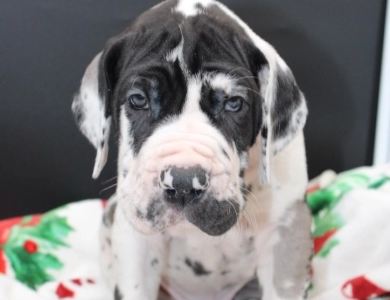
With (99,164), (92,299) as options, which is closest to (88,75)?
(99,164)

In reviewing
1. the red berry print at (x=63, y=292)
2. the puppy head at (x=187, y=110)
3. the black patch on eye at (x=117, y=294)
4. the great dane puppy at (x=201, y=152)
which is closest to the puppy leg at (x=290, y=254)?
the great dane puppy at (x=201, y=152)

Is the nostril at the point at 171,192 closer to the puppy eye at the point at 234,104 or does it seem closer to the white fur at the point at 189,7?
the puppy eye at the point at 234,104

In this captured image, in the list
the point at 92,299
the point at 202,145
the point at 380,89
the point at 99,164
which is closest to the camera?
the point at 202,145

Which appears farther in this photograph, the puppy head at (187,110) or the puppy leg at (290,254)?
the puppy leg at (290,254)

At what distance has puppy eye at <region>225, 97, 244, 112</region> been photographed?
1660 mm

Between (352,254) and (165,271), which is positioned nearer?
(165,271)

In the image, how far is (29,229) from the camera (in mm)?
2631

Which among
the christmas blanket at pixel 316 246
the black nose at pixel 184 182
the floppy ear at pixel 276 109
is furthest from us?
the christmas blanket at pixel 316 246

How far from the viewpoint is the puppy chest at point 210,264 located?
1932 mm

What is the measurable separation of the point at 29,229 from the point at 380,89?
1.66 m

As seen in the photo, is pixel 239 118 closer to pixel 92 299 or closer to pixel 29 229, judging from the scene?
pixel 92 299

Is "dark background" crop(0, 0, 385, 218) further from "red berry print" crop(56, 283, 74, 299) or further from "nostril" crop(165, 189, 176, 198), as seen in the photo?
"nostril" crop(165, 189, 176, 198)

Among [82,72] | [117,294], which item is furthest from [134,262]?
[82,72]

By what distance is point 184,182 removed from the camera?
4.75ft
